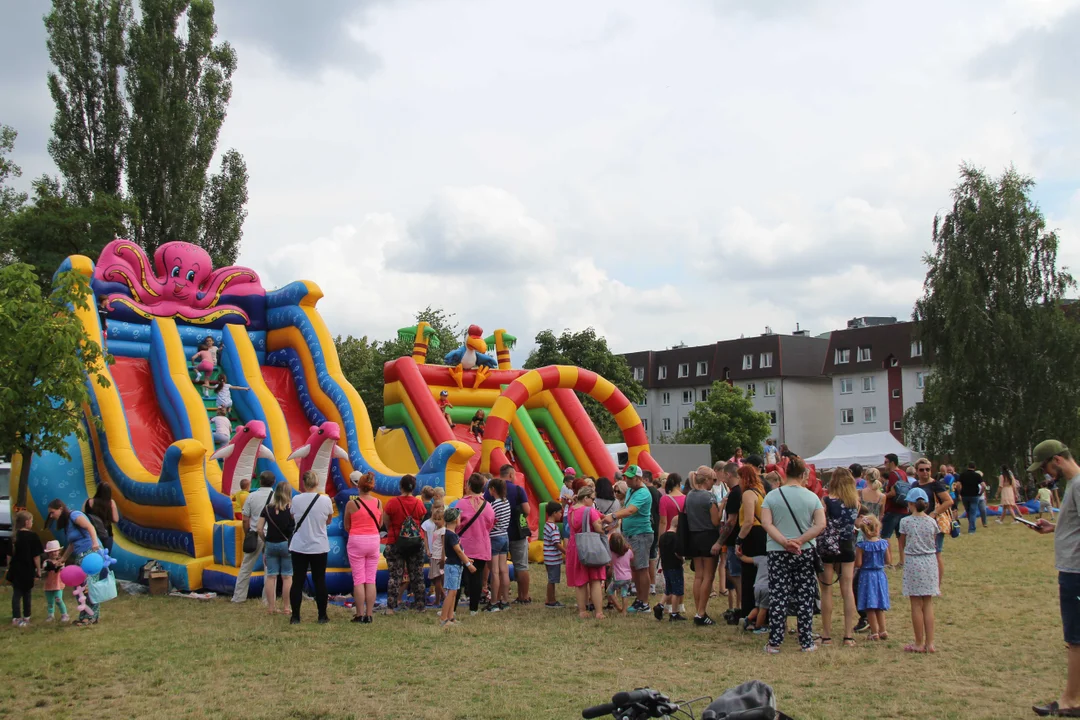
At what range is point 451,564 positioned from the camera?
28.7ft

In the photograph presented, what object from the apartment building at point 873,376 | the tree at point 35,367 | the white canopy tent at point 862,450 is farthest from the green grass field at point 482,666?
the apartment building at point 873,376

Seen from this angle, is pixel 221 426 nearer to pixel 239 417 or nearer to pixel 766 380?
pixel 239 417

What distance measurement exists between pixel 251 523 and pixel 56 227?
1939 cm

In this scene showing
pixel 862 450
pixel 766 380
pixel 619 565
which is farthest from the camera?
pixel 766 380

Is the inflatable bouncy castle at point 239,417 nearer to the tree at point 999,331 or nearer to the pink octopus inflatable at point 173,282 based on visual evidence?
the pink octopus inflatable at point 173,282

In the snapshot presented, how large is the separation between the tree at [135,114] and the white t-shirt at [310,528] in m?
19.0

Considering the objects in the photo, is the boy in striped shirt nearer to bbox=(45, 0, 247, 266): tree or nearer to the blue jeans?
the blue jeans

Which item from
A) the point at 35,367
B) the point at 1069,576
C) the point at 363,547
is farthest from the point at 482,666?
the point at 35,367

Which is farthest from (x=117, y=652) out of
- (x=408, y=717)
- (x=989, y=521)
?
(x=989, y=521)

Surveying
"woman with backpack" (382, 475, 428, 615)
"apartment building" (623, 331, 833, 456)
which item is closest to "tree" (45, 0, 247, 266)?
"woman with backpack" (382, 475, 428, 615)

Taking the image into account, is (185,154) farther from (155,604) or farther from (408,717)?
(408,717)

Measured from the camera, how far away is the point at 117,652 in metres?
7.47

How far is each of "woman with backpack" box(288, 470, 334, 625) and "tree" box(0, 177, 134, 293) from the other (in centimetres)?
1880

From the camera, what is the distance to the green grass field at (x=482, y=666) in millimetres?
5812
